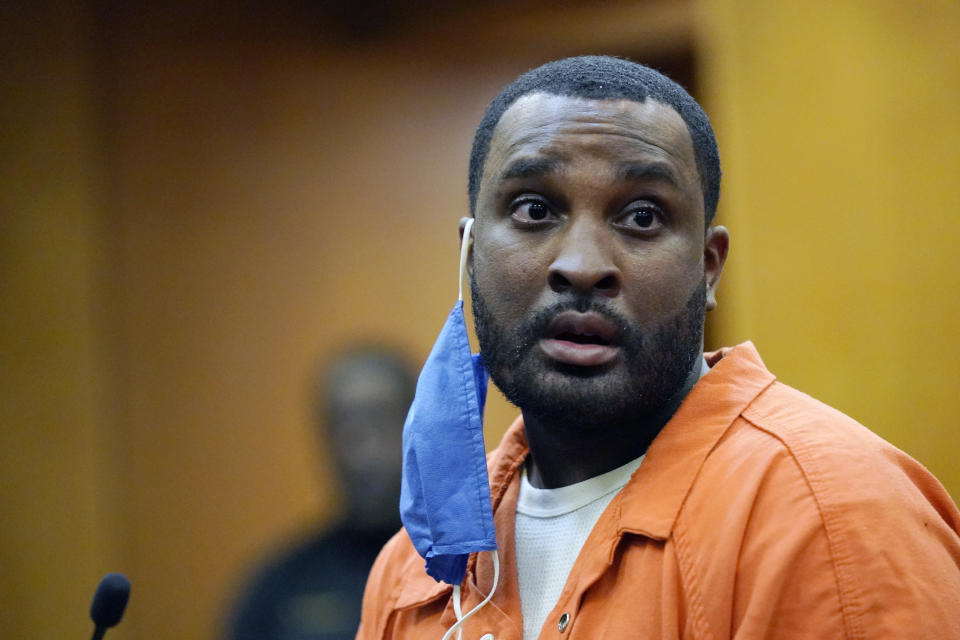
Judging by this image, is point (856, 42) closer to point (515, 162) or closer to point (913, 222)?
point (913, 222)

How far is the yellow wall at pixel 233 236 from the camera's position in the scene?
247 centimetres

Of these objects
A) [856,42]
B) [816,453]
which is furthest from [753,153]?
[816,453]

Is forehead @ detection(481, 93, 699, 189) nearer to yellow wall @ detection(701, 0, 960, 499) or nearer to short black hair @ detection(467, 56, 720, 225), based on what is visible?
short black hair @ detection(467, 56, 720, 225)

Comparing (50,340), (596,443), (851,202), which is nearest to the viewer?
(596,443)

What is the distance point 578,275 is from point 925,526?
48cm

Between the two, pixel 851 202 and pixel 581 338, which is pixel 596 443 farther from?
pixel 851 202

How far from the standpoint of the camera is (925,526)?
1.00 m

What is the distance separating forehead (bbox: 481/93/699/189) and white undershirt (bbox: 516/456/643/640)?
0.41 m

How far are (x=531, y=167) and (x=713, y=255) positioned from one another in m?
0.32

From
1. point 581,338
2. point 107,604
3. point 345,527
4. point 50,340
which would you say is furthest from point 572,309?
point 50,340

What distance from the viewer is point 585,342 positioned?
1225mm

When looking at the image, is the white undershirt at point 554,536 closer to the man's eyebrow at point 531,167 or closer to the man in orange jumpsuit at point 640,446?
the man in orange jumpsuit at point 640,446

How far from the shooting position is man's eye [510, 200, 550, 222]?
127 cm

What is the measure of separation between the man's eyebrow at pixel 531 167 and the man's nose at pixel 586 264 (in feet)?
0.28
